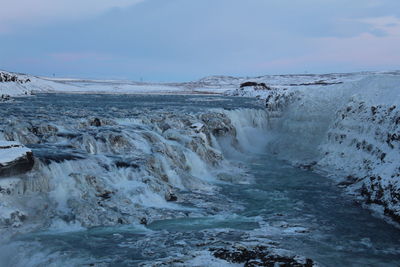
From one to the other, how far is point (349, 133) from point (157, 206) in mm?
12381

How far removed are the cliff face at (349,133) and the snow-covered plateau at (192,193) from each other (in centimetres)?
9

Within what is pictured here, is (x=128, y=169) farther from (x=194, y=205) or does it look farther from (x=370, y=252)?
(x=370, y=252)

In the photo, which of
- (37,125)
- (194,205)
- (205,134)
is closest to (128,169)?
(194,205)

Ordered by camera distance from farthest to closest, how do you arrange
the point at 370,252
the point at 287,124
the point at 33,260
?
the point at 287,124 < the point at 370,252 < the point at 33,260

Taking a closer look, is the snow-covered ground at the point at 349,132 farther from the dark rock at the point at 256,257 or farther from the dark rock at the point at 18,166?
the dark rock at the point at 18,166

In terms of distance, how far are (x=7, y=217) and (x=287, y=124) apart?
21.5 m

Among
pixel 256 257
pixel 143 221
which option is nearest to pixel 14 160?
pixel 143 221

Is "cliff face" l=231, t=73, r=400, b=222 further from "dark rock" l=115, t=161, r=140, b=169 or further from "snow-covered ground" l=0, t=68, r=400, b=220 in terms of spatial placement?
"dark rock" l=115, t=161, r=140, b=169

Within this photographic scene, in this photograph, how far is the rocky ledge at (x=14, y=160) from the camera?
1120cm

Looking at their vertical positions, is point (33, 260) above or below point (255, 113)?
below

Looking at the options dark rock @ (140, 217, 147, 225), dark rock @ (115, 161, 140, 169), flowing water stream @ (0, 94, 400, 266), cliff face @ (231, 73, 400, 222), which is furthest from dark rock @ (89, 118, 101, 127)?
cliff face @ (231, 73, 400, 222)

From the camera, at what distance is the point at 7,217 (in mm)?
10344

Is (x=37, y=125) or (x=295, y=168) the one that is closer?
(x=37, y=125)

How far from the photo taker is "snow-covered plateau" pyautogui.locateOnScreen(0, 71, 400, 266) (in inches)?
364
